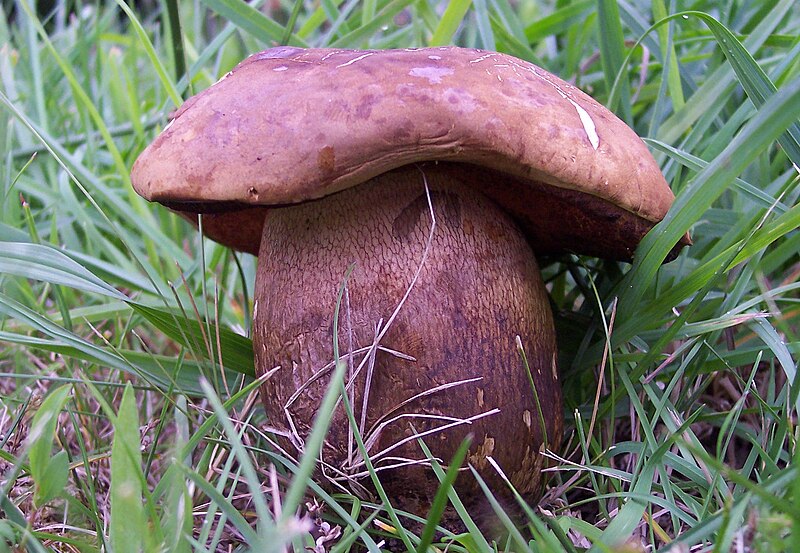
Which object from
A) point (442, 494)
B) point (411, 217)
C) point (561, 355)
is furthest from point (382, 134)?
point (561, 355)

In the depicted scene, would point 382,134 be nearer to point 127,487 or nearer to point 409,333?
point 409,333

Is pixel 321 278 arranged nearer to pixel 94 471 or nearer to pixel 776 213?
pixel 94 471

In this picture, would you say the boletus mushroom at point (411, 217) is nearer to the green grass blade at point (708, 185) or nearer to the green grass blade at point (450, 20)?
the green grass blade at point (708, 185)

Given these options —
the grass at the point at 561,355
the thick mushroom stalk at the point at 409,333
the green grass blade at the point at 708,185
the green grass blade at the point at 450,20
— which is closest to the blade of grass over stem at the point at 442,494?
the grass at the point at 561,355

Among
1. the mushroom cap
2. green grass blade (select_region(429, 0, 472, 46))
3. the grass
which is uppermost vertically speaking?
green grass blade (select_region(429, 0, 472, 46))

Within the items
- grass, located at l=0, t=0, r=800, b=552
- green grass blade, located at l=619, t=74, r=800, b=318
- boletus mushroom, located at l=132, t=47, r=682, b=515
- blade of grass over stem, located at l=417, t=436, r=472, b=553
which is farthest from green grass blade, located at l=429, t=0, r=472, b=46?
blade of grass over stem, located at l=417, t=436, r=472, b=553

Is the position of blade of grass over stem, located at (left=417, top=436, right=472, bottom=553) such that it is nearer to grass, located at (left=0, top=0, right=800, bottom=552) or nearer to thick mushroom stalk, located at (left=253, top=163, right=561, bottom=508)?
grass, located at (left=0, top=0, right=800, bottom=552)
